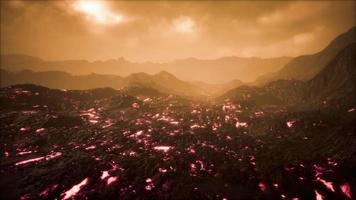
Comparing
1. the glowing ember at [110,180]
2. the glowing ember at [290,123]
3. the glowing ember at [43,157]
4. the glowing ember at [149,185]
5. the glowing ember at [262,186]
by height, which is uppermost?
the glowing ember at [290,123]

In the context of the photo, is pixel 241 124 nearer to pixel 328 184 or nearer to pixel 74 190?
pixel 328 184

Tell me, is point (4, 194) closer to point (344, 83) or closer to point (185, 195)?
point (185, 195)

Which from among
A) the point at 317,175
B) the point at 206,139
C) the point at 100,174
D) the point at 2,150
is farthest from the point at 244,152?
the point at 2,150

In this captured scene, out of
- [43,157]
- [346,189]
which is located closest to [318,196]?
[346,189]

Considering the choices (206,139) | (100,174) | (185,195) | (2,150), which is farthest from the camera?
(206,139)

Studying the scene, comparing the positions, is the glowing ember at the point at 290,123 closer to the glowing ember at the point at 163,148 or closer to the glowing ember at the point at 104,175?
the glowing ember at the point at 163,148

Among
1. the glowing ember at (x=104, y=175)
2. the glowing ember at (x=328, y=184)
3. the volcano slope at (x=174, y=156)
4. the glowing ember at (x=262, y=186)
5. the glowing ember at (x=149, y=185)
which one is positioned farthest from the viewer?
the glowing ember at (x=104, y=175)

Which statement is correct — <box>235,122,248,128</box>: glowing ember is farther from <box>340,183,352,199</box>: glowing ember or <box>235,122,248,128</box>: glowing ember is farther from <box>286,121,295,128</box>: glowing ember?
<box>340,183,352,199</box>: glowing ember

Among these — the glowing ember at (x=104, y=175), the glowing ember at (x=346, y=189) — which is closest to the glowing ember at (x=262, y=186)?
the glowing ember at (x=346, y=189)

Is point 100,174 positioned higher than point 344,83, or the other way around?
point 344,83
